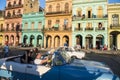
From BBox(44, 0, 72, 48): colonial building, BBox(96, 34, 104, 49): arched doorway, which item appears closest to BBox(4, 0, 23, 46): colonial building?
BBox(44, 0, 72, 48): colonial building

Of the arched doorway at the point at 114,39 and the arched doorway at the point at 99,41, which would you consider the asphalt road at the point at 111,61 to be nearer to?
the arched doorway at the point at 114,39

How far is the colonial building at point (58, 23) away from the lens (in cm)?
4444

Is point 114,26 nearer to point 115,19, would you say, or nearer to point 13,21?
point 115,19

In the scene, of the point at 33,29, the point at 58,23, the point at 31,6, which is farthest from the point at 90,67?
the point at 31,6

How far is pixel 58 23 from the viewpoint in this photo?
46.1m

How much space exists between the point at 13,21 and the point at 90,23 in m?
22.9

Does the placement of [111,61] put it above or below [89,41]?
below

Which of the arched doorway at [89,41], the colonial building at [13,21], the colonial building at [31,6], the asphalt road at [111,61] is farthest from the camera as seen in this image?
the colonial building at [31,6]

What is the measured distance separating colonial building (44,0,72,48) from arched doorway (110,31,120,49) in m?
8.63

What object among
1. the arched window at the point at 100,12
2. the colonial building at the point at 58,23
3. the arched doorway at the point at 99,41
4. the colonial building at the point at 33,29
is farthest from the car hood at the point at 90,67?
the colonial building at the point at 33,29

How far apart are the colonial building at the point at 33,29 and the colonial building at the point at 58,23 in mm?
1658

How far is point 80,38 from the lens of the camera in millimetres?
43531

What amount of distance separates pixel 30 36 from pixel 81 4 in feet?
50.5

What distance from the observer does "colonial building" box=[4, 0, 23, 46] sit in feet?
176
